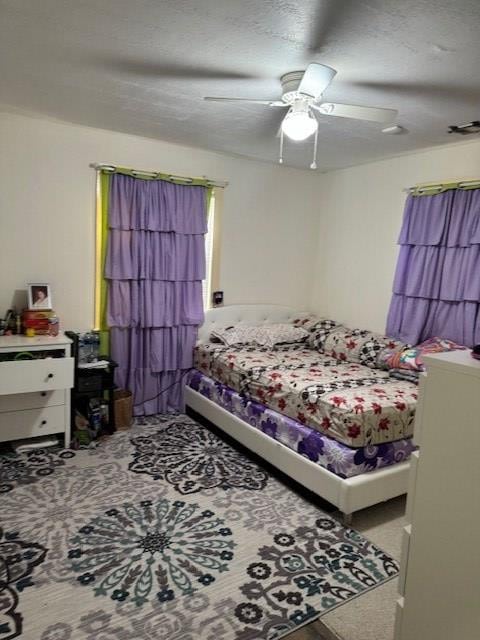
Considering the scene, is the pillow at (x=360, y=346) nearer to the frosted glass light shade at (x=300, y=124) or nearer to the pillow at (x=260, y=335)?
the pillow at (x=260, y=335)

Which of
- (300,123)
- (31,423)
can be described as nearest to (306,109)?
(300,123)

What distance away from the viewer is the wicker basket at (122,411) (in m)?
3.61

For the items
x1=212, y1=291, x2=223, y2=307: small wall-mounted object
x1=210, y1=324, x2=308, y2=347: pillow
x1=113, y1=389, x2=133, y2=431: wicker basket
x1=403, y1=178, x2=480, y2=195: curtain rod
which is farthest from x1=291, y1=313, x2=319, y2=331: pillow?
x1=113, y1=389, x2=133, y2=431: wicker basket

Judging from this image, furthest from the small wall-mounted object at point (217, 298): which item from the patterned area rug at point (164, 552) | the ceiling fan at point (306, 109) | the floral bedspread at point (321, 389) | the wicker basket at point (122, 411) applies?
the ceiling fan at point (306, 109)

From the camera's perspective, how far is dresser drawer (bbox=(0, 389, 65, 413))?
10.1ft

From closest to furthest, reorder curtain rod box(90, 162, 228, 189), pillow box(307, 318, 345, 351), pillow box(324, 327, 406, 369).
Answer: curtain rod box(90, 162, 228, 189) → pillow box(324, 327, 406, 369) → pillow box(307, 318, 345, 351)

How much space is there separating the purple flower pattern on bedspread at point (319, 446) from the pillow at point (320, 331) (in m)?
1.16

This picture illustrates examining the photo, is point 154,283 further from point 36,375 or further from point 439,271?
point 439,271

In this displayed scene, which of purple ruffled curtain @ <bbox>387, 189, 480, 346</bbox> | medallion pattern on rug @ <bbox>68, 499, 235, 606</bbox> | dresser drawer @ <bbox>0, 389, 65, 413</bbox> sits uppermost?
purple ruffled curtain @ <bbox>387, 189, 480, 346</bbox>

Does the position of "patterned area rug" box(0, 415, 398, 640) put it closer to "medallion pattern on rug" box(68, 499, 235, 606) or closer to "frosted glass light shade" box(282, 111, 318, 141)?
"medallion pattern on rug" box(68, 499, 235, 606)

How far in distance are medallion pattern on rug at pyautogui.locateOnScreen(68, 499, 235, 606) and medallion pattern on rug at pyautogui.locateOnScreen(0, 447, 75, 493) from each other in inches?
26.5

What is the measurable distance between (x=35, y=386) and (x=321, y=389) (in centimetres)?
194

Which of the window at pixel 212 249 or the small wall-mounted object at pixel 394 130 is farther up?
the small wall-mounted object at pixel 394 130

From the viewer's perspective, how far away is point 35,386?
3.00m
